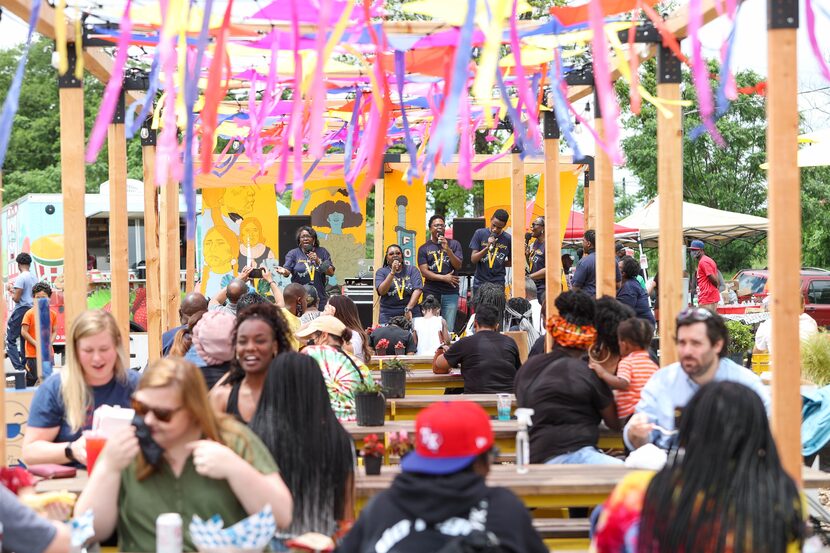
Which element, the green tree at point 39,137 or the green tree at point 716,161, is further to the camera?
the green tree at point 39,137

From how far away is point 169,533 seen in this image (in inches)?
134

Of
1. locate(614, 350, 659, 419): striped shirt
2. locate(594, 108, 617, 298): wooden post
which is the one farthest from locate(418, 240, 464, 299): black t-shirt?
locate(614, 350, 659, 419): striped shirt

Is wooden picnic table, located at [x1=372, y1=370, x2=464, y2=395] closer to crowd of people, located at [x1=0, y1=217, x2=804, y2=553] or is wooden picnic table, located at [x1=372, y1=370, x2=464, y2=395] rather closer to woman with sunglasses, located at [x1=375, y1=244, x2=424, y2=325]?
crowd of people, located at [x1=0, y1=217, x2=804, y2=553]

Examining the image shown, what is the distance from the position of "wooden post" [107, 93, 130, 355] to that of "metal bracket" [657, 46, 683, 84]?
169 inches

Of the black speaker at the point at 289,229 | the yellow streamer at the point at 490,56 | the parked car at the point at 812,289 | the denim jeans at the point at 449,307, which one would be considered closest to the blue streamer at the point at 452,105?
the yellow streamer at the point at 490,56

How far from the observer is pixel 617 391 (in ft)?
20.9

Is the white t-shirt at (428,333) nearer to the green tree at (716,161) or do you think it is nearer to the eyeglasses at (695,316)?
the eyeglasses at (695,316)

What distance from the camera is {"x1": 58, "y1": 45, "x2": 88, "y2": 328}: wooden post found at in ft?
25.0

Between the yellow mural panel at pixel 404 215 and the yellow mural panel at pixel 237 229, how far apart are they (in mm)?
1765

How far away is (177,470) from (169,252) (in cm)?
897

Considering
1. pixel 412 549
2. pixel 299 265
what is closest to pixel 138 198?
pixel 299 265

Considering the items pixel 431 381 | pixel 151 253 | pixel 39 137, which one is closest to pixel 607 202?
pixel 431 381

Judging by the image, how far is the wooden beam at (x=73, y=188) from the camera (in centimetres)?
762

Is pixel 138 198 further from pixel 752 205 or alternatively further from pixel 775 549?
pixel 775 549
